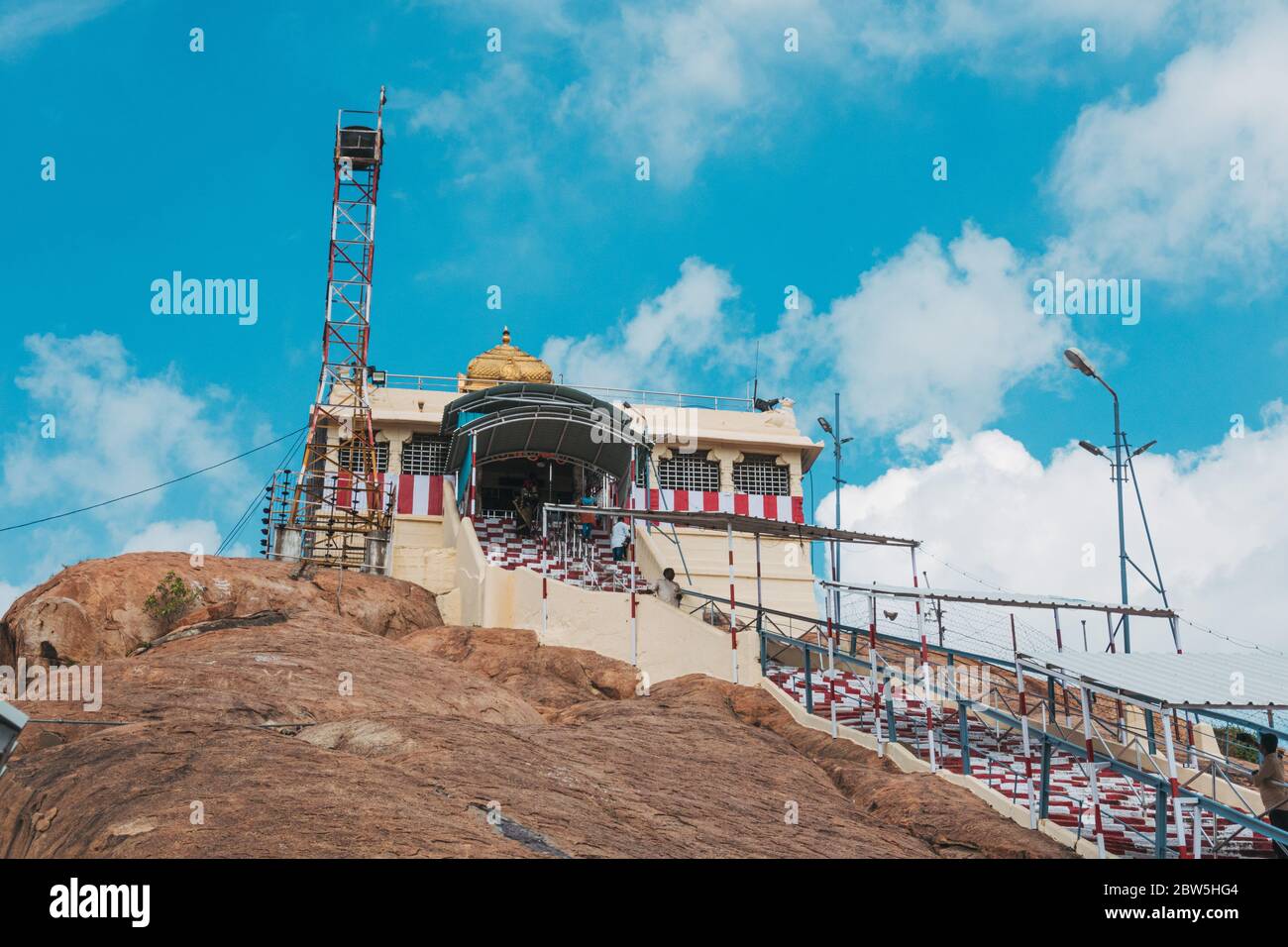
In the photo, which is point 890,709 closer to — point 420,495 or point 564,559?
point 564,559

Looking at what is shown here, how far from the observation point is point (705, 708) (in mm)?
21375

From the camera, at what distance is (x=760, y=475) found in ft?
134

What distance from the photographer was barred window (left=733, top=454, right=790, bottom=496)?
4072 cm

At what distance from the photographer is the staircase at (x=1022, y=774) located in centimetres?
1608

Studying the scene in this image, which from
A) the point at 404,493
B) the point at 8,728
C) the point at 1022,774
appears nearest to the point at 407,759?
the point at 8,728

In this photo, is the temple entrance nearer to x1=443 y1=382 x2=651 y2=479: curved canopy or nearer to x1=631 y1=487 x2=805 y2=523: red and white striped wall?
x1=443 y1=382 x2=651 y2=479: curved canopy

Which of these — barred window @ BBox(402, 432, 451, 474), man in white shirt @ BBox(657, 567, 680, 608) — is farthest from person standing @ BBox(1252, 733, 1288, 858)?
barred window @ BBox(402, 432, 451, 474)

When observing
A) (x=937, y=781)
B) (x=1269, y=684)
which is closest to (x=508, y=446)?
(x=937, y=781)

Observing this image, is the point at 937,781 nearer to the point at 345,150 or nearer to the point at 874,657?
the point at 874,657

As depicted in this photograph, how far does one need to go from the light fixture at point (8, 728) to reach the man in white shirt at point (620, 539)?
2445 cm

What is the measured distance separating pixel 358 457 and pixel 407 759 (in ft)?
80.8

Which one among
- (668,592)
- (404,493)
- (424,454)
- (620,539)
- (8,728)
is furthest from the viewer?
(424,454)

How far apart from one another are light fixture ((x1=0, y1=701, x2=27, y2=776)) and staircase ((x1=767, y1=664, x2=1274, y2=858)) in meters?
12.6
